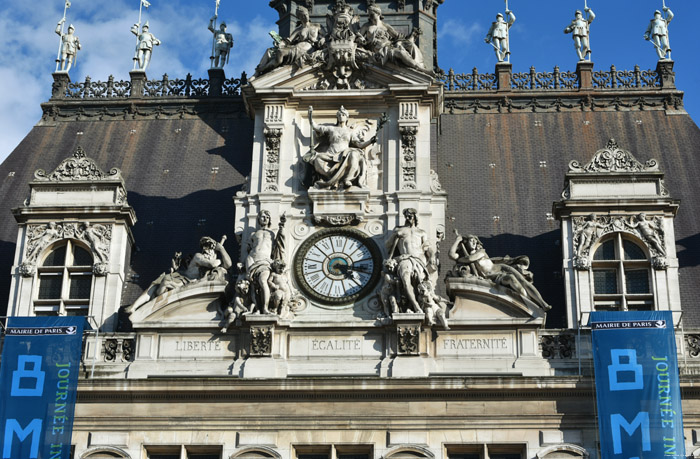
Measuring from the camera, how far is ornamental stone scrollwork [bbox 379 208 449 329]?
39.7 meters

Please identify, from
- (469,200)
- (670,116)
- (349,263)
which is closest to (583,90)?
(670,116)

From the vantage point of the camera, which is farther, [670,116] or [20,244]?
[670,116]

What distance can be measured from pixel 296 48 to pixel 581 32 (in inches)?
451

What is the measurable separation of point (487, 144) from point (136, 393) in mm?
14495

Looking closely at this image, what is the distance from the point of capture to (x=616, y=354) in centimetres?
3866

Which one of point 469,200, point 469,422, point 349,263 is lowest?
point 469,422

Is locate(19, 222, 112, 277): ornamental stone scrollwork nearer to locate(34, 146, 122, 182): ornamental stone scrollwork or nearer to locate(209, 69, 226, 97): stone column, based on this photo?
locate(34, 146, 122, 182): ornamental stone scrollwork

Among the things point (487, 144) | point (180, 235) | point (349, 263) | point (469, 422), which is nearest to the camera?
point (469, 422)

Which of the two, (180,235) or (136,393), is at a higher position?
(180,235)

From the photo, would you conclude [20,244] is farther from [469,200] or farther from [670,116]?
[670,116]

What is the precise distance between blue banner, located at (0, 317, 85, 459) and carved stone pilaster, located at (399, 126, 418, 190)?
959 cm

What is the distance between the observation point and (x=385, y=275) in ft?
132

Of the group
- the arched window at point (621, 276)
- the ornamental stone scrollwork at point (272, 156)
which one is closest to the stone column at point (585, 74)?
the arched window at point (621, 276)

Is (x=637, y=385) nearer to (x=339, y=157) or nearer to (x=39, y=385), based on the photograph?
(x=339, y=157)
